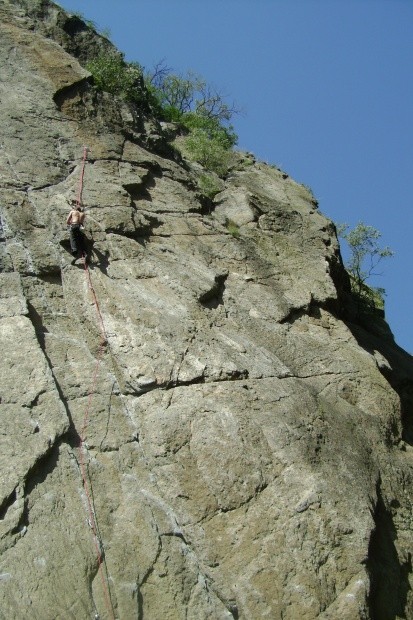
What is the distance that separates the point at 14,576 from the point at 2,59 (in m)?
9.71

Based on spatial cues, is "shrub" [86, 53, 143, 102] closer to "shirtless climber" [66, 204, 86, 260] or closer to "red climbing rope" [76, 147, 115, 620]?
"shirtless climber" [66, 204, 86, 260]

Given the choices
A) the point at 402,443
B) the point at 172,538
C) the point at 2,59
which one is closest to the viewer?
the point at 172,538

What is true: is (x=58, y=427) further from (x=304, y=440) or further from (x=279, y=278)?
(x=279, y=278)

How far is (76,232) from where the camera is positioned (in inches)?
424

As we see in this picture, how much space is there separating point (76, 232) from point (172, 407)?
123 inches

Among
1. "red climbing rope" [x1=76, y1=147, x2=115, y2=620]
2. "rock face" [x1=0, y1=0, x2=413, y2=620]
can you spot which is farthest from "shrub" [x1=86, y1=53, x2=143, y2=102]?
"red climbing rope" [x1=76, y1=147, x2=115, y2=620]

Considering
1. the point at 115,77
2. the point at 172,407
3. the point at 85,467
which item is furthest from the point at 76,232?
the point at 115,77

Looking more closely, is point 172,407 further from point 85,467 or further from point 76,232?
point 76,232

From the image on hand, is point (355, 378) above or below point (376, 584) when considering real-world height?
above

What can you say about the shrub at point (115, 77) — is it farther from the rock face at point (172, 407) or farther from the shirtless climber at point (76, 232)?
the shirtless climber at point (76, 232)

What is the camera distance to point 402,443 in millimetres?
10664

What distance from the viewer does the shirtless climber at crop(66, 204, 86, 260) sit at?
10.8m

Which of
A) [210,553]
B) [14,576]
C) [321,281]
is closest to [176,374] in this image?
[210,553]

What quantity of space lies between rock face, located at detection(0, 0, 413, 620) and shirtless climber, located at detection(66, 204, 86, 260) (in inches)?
8.5
